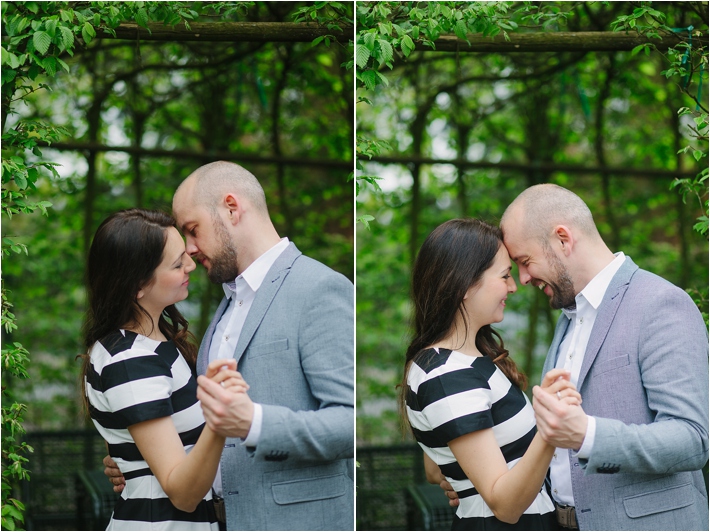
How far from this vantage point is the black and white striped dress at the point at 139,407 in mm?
2287

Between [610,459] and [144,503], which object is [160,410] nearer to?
[144,503]

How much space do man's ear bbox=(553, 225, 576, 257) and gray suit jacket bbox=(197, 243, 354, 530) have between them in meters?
0.71

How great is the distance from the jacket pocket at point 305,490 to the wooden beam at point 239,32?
1.65 m

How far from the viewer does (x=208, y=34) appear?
3.03 meters

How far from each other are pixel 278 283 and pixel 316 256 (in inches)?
127

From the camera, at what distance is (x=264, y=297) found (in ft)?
8.04

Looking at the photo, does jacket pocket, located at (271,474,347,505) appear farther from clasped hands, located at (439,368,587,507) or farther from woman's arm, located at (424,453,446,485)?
clasped hands, located at (439,368,587,507)

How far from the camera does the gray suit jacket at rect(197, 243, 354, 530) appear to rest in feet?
7.77

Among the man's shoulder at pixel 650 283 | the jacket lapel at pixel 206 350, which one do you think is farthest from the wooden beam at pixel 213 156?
the man's shoulder at pixel 650 283

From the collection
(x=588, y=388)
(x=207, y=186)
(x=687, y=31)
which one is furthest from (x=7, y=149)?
(x=687, y=31)

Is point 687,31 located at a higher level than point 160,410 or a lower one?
higher

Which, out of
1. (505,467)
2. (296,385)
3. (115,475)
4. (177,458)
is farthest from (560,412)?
(115,475)

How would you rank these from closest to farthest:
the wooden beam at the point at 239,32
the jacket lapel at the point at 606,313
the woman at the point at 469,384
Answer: the woman at the point at 469,384, the jacket lapel at the point at 606,313, the wooden beam at the point at 239,32

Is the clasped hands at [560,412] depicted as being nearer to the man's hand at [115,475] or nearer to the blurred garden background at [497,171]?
the man's hand at [115,475]
